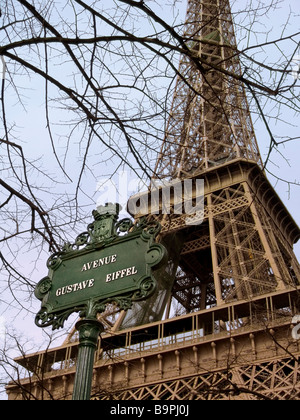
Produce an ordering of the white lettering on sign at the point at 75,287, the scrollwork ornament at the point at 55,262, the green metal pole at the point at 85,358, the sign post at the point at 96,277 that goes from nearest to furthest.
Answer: the green metal pole at the point at 85,358 < the sign post at the point at 96,277 < the white lettering on sign at the point at 75,287 < the scrollwork ornament at the point at 55,262

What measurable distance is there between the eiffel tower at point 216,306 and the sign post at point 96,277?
12.3 ft

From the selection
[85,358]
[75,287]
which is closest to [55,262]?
[75,287]

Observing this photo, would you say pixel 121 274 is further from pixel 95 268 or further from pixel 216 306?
pixel 216 306

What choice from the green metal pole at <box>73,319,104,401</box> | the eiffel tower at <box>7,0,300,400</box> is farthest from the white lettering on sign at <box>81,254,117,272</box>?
the eiffel tower at <box>7,0,300,400</box>

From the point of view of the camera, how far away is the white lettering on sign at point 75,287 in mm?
5398

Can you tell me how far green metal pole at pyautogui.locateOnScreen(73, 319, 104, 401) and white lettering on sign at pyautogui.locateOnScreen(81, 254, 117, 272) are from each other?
598mm

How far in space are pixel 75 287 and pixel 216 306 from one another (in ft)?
54.3

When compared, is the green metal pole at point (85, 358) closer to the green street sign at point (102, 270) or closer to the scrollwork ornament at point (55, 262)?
the green street sign at point (102, 270)

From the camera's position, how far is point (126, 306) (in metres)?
5.11

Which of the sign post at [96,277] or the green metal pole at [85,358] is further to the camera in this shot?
the sign post at [96,277]

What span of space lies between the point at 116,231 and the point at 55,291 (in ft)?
2.75

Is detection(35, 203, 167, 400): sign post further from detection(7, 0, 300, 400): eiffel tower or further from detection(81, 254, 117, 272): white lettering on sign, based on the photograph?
detection(7, 0, 300, 400): eiffel tower

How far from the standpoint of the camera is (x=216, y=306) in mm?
21469

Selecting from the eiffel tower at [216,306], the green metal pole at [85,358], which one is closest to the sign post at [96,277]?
the green metal pole at [85,358]
